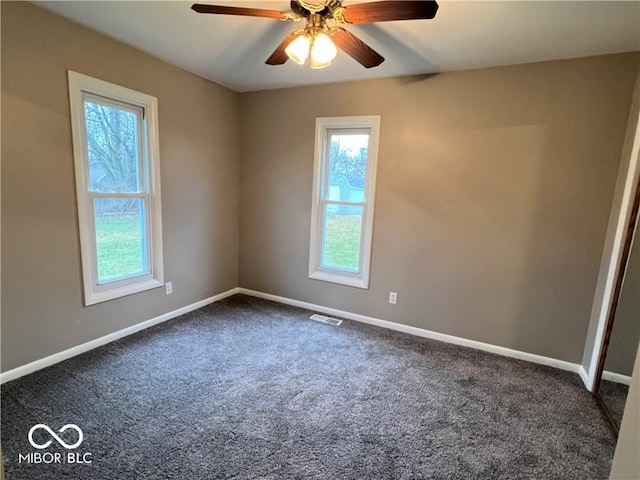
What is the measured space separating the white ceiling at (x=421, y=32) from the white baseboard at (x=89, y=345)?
95.2 inches

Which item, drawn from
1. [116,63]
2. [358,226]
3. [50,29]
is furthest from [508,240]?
[50,29]

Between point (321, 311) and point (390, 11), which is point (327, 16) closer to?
point (390, 11)

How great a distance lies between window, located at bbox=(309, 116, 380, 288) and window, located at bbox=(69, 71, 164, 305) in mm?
1616

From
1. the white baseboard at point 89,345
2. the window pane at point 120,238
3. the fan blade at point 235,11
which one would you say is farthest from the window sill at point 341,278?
the fan blade at point 235,11

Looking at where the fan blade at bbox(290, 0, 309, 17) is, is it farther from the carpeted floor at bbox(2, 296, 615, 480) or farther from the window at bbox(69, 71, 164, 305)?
the carpeted floor at bbox(2, 296, 615, 480)

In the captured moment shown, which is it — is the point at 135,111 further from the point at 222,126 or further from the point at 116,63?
the point at 222,126

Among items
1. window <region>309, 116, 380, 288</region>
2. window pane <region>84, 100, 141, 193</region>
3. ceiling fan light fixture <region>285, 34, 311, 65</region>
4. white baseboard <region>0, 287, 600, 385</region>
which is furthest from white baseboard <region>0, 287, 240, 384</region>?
ceiling fan light fixture <region>285, 34, 311, 65</region>

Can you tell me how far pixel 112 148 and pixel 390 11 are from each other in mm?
2380

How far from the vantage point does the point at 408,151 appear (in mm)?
3102

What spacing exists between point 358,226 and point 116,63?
255 cm

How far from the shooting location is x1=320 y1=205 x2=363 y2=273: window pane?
3523 mm

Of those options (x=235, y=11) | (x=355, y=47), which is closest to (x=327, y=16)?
(x=355, y=47)

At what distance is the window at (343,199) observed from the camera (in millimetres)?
3336

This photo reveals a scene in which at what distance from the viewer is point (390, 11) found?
5.28 ft
